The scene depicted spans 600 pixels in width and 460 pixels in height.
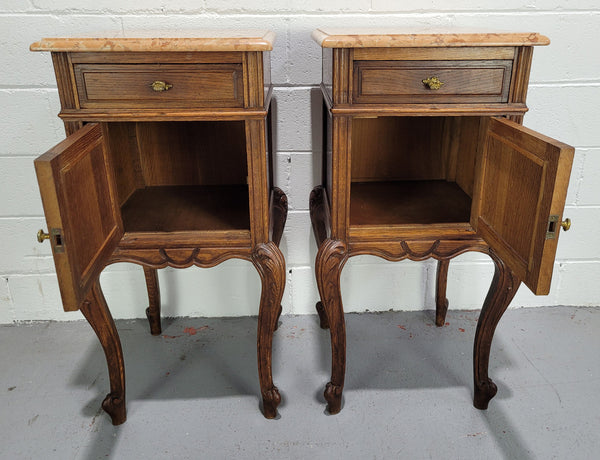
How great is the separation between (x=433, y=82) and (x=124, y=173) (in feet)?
3.11

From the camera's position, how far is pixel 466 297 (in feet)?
6.87

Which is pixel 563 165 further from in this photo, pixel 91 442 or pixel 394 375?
pixel 91 442

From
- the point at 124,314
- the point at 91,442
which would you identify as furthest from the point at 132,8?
the point at 91,442

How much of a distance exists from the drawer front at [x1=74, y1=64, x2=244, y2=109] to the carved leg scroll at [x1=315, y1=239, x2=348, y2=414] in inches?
17.7

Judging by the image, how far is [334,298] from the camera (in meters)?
1.42

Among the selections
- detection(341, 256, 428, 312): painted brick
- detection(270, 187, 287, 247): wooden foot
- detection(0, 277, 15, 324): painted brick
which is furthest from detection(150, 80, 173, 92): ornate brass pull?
detection(0, 277, 15, 324): painted brick

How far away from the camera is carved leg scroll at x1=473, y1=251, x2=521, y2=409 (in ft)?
4.62

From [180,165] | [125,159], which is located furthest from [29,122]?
[180,165]

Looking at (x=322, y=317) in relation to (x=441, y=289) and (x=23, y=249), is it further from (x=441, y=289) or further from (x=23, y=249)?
(x=23, y=249)

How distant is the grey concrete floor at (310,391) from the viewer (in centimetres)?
144

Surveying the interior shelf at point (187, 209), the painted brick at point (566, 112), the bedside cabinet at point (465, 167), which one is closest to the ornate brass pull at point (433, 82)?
the bedside cabinet at point (465, 167)

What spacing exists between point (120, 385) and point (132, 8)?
116 cm

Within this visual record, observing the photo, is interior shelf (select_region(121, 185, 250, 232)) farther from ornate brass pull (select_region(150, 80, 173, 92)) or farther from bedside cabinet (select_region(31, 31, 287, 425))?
ornate brass pull (select_region(150, 80, 173, 92))

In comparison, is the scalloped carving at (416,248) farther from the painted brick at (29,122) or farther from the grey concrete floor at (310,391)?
the painted brick at (29,122)
